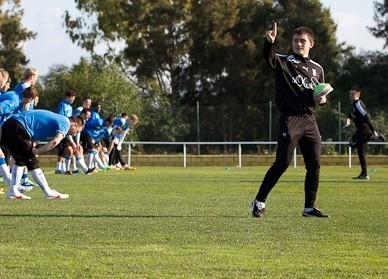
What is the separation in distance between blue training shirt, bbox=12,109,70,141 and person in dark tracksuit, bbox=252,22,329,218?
341 cm

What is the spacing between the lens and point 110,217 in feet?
37.4

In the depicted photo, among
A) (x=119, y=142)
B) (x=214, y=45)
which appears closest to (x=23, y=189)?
(x=119, y=142)

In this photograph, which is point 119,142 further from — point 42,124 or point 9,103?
point 42,124

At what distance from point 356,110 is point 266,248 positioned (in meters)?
15.8

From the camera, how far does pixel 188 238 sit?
9.19 m

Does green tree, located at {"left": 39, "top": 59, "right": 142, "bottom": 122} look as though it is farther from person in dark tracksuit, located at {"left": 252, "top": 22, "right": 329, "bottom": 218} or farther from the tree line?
person in dark tracksuit, located at {"left": 252, "top": 22, "right": 329, "bottom": 218}

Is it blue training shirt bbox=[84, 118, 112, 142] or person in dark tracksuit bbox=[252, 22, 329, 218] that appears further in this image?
blue training shirt bbox=[84, 118, 112, 142]

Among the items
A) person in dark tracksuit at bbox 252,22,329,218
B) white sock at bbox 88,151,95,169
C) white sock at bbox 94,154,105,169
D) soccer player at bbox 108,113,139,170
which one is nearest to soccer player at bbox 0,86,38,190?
person in dark tracksuit at bbox 252,22,329,218

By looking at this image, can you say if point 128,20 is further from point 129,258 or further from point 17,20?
point 129,258

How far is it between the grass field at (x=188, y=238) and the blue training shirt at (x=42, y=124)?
91 centimetres

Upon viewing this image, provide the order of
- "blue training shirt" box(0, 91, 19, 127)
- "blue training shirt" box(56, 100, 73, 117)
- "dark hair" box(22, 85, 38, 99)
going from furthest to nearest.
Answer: "blue training shirt" box(56, 100, 73, 117)
"blue training shirt" box(0, 91, 19, 127)
"dark hair" box(22, 85, 38, 99)

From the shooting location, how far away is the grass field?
7266 millimetres

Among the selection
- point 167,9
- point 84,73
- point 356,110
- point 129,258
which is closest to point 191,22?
point 167,9

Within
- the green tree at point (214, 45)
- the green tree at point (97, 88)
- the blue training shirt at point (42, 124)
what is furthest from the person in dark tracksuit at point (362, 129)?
the green tree at point (214, 45)
